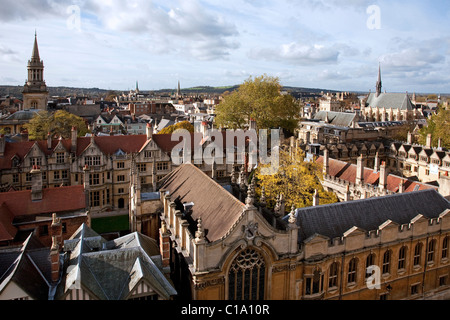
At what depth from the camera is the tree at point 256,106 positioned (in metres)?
59.7

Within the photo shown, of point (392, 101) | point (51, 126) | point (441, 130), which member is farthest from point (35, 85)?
point (392, 101)

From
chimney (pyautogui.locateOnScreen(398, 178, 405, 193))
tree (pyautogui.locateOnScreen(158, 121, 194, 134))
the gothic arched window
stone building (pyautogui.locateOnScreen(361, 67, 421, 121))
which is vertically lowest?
the gothic arched window

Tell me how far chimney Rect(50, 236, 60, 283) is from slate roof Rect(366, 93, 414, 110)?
4175 inches

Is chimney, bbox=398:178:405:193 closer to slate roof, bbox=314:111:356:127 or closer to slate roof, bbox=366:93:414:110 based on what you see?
slate roof, bbox=314:111:356:127

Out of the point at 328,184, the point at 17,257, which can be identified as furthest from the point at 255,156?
the point at 17,257

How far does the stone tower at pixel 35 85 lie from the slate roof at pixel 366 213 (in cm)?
8782

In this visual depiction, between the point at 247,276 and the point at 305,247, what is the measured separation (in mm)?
3675

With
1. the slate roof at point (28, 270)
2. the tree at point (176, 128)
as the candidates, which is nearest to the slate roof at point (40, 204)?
the slate roof at point (28, 270)

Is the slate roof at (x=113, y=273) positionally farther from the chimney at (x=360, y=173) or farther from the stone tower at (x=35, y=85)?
the stone tower at (x=35, y=85)

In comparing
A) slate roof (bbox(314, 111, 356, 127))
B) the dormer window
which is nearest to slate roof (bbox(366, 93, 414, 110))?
slate roof (bbox(314, 111, 356, 127))

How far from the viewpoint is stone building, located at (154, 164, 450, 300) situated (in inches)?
771

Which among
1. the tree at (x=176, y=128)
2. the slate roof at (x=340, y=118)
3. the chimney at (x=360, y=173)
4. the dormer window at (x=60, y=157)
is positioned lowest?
the chimney at (x=360, y=173)

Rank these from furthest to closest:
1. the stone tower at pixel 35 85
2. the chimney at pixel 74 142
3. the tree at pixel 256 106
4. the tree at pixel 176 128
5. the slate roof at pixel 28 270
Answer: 1. the stone tower at pixel 35 85
2. the tree at pixel 176 128
3. the tree at pixel 256 106
4. the chimney at pixel 74 142
5. the slate roof at pixel 28 270

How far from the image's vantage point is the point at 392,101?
112125 millimetres
